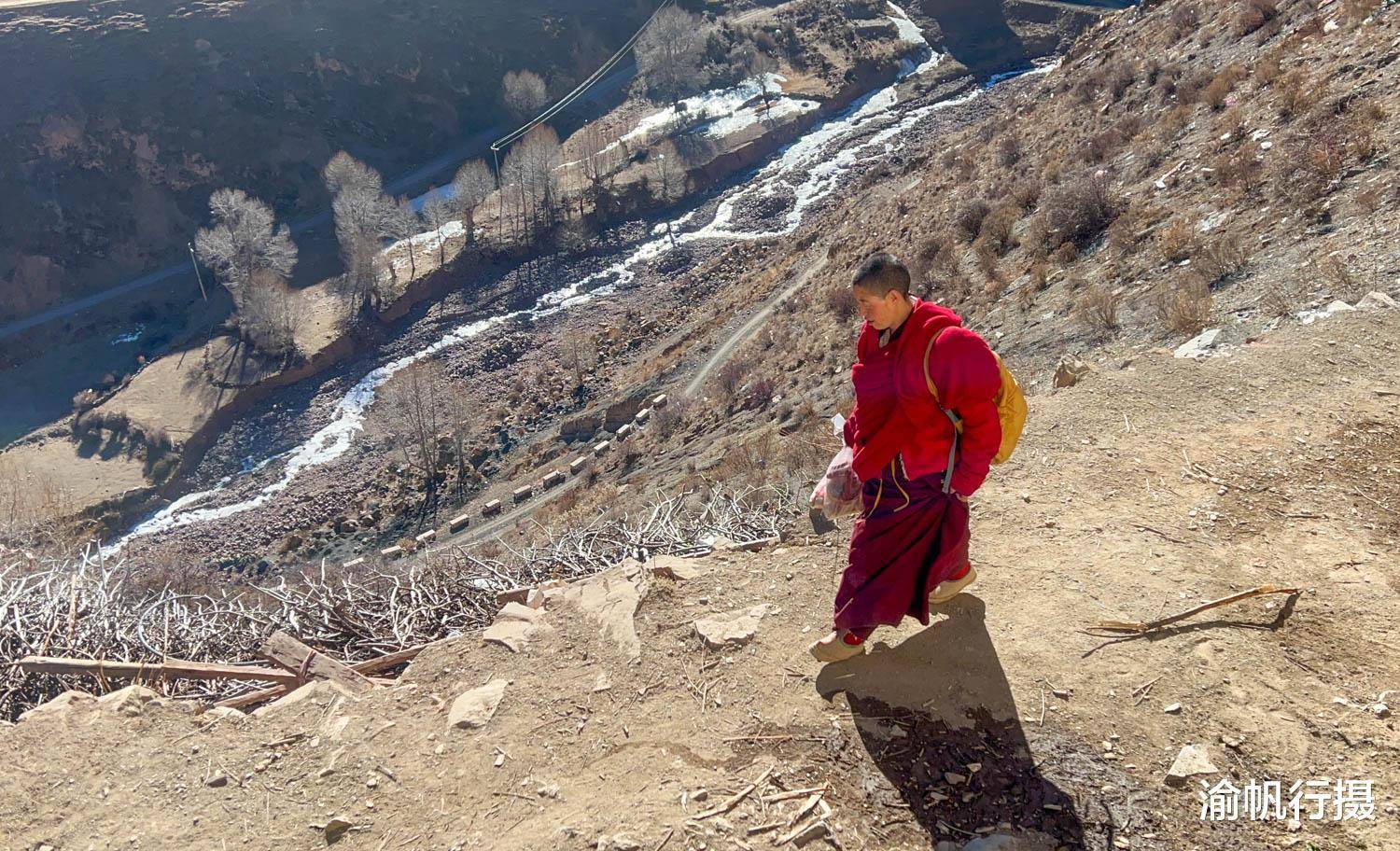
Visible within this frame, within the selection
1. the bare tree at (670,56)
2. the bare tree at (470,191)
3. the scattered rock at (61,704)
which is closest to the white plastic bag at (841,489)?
the scattered rock at (61,704)

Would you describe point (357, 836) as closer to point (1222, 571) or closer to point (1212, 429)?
point (1222, 571)

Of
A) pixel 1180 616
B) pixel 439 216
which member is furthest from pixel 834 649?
pixel 439 216

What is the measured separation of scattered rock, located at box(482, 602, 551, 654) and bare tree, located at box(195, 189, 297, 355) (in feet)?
102

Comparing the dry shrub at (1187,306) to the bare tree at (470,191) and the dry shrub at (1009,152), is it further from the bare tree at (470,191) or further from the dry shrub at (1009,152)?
the bare tree at (470,191)

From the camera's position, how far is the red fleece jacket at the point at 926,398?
10.8 feet

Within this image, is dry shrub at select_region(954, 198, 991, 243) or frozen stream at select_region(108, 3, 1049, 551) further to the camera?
frozen stream at select_region(108, 3, 1049, 551)

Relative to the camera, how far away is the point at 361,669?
17.6ft

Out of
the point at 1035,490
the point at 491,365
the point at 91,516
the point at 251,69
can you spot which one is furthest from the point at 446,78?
the point at 1035,490

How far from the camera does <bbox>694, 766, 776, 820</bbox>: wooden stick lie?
3377mm

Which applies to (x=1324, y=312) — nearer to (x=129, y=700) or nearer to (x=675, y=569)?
(x=675, y=569)

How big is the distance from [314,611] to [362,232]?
30.8 meters

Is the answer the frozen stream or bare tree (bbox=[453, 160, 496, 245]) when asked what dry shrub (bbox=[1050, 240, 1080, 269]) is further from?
bare tree (bbox=[453, 160, 496, 245])

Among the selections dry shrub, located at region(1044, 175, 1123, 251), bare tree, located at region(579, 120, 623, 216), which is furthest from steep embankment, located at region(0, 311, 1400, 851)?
bare tree, located at region(579, 120, 623, 216)

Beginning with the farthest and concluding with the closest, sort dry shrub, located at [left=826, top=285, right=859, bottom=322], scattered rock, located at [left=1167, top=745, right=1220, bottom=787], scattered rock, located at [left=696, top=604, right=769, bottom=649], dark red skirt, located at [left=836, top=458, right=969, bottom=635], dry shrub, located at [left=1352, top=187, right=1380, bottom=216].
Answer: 1. dry shrub, located at [left=826, top=285, right=859, bottom=322]
2. dry shrub, located at [left=1352, top=187, right=1380, bottom=216]
3. scattered rock, located at [left=696, top=604, right=769, bottom=649]
4. dark red skirt, located at [left=836, top=458, right=969, bottom=635]
5. scattered rock, located at [left=1167, top=745, right=1220, bottom=787]
